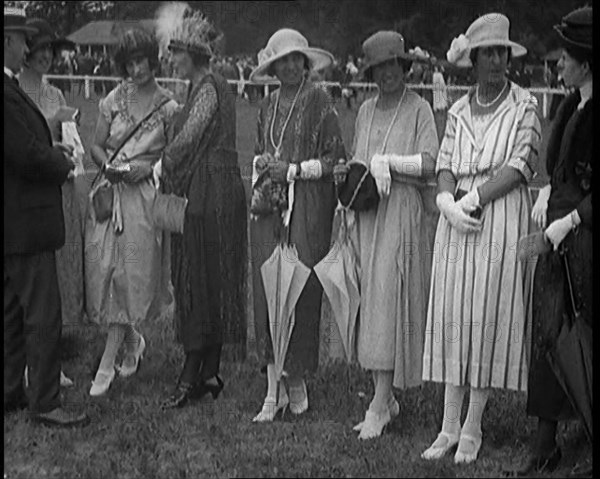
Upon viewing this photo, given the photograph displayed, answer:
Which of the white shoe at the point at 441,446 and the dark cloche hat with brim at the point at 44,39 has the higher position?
the dark cloche hat with brim at the point at 44,39

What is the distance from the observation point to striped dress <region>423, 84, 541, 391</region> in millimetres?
4711

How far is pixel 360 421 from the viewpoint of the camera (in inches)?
201

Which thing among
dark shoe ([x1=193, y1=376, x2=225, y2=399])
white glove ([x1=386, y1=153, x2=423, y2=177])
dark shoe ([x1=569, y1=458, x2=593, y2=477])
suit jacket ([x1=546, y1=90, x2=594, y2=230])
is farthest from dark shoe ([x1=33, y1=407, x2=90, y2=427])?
suit jacket ([x1=546, y1=90, x2=594, y2=230])

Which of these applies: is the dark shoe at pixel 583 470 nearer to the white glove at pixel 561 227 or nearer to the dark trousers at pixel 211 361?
the white glove at pixel 561 227

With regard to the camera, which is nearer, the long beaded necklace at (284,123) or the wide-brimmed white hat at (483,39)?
the wide-brimmed white hat at (483,39)

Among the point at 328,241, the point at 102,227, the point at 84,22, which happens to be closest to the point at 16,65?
the point at 84,22

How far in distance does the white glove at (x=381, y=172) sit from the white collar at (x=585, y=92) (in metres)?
0.87

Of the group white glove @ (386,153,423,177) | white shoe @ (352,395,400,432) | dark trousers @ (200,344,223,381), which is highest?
white glove @ (386,153,423,177)

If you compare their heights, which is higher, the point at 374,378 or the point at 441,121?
the point at 441,121

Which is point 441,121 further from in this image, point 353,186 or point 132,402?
point 132,402

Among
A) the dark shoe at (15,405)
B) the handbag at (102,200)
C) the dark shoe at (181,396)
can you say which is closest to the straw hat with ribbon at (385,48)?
the handbag at (102,200)

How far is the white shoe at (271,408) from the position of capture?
17.1 feet

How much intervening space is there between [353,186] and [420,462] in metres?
1.27

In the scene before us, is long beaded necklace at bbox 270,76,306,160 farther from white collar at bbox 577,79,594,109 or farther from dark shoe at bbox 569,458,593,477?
dark shoe at bbox 569,458,593,477
